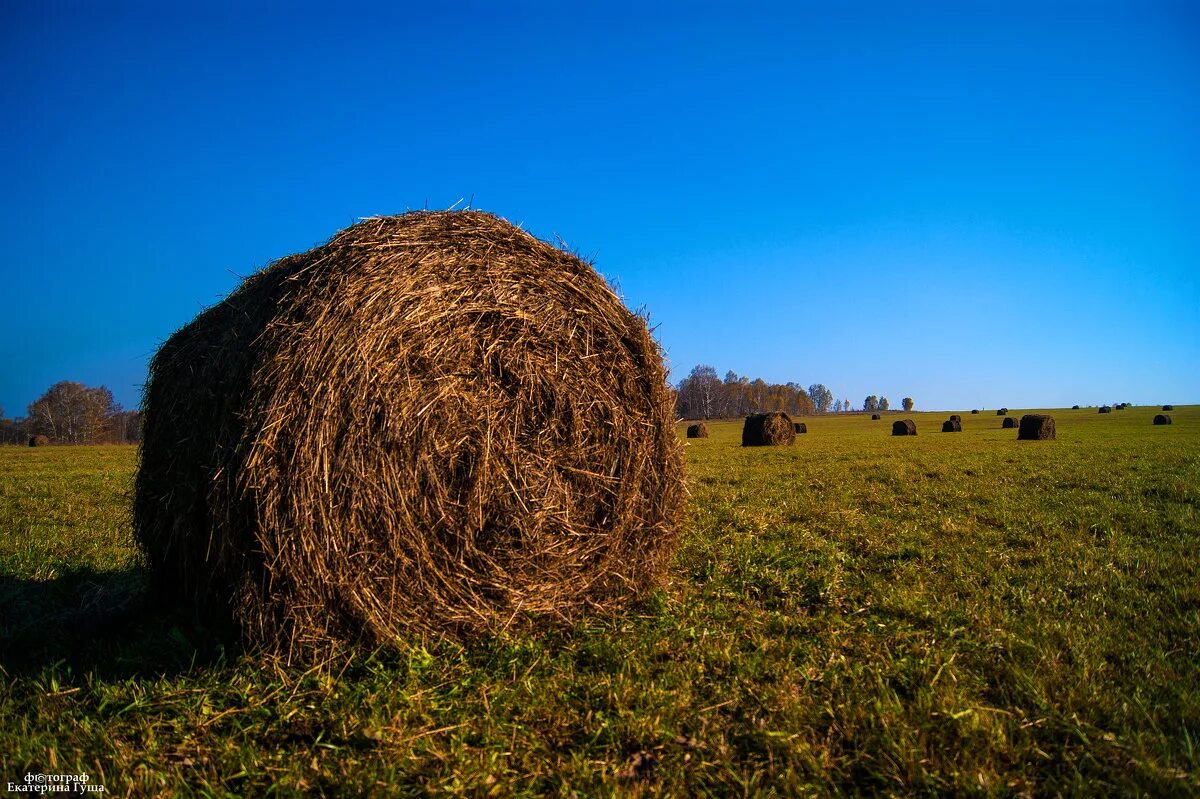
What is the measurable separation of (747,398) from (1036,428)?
96766 millimetres

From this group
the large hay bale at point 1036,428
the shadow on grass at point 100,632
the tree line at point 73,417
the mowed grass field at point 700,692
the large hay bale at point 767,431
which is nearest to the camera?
the mowed grass field at point 700,692

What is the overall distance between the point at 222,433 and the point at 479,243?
2.24m

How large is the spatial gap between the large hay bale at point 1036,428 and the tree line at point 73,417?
237 ft

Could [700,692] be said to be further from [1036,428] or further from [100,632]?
[1036,428]

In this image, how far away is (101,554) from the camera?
720 cm

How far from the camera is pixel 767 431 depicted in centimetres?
2731

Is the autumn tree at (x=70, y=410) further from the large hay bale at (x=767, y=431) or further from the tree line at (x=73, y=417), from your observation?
the large hay bale at (x=767, y=431)

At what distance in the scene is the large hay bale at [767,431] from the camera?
1077 inches

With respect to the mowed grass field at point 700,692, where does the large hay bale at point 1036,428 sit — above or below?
above

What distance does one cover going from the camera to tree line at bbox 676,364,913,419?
93.6 meters

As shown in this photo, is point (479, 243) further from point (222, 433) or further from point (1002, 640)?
point (1002, 640)

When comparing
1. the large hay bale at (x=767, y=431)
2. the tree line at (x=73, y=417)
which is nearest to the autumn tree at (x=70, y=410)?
the tree line at (x=73, y=417)

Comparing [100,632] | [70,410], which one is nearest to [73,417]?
[70,410]

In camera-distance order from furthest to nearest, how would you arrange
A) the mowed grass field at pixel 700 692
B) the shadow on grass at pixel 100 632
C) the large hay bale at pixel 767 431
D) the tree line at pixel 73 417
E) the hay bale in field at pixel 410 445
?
the tree line at pixel 73 417
the large hay bale at pixel 767 431
the shadow on grass at pixel 100 632
the hay bale in field at pixel 410 445
the mowed grass field at pixel 700 692
